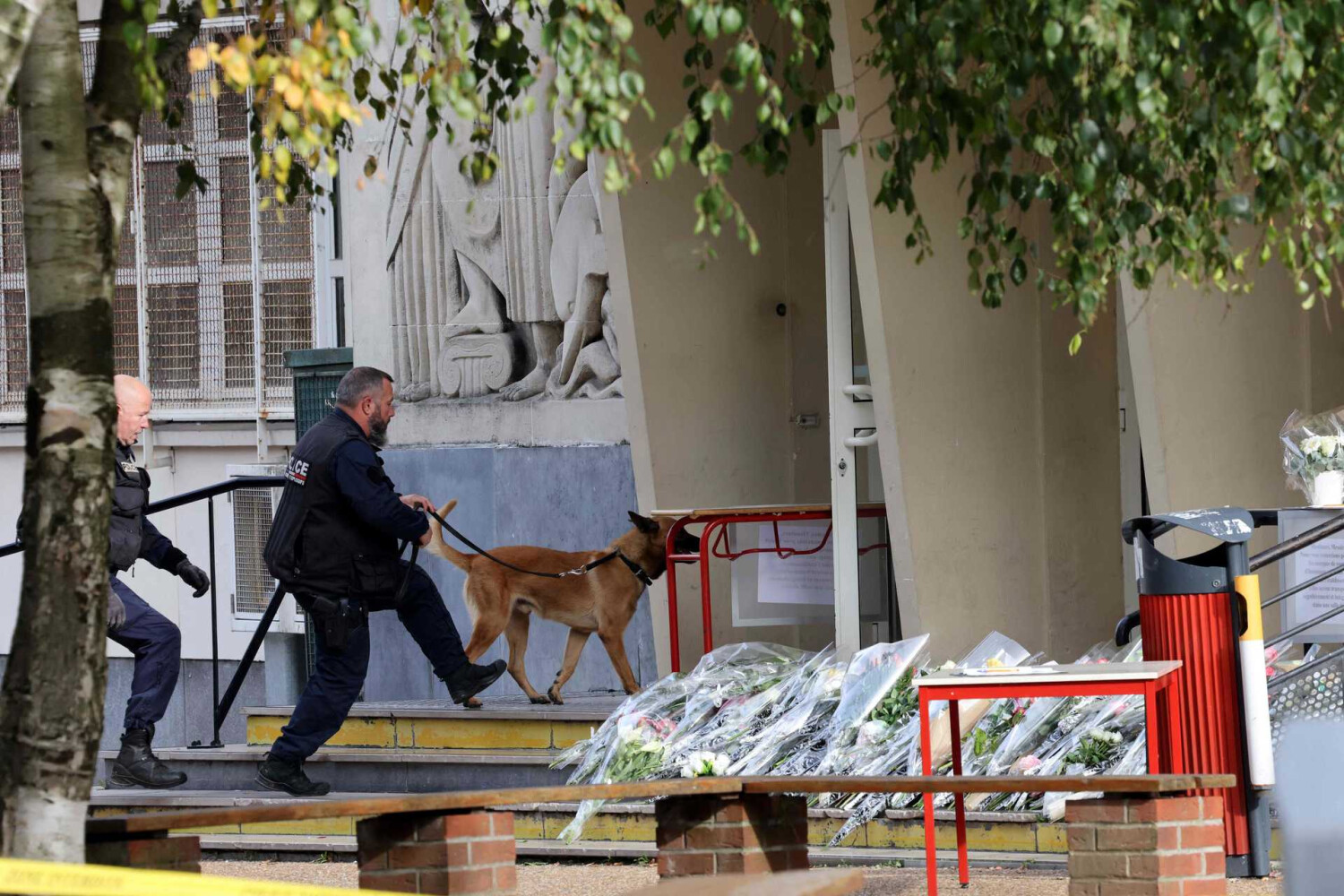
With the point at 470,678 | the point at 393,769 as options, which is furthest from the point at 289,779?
the point at 470,678

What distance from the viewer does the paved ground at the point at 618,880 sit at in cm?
691

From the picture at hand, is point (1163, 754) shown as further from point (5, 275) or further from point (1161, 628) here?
point (5, 275)

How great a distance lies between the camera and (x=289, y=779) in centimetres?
927

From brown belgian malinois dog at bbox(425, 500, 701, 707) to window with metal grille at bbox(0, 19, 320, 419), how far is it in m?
5.04

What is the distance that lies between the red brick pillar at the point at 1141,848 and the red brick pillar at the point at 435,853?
1.50 meters

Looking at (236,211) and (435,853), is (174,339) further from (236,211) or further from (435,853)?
(435,853)

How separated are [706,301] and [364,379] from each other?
2.47 m

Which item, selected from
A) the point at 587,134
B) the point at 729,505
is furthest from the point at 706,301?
the point at 587,134

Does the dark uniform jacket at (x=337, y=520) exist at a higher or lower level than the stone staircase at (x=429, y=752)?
higher

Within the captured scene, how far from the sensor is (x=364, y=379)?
360 inches

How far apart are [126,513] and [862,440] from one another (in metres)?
3.18

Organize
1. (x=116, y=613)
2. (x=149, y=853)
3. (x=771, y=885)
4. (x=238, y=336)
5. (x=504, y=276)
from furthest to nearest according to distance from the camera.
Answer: (x=238, y=336) < (x=504, y=276) < (x=116, y=613) < (x=149, y=853) < (x=771, y=885)

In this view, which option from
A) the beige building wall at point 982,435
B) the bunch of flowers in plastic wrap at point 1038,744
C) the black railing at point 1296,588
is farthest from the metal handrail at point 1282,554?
the beige building wall at point 982,435

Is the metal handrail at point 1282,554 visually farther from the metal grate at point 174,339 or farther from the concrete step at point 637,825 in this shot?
the metal grate at point 174,339
